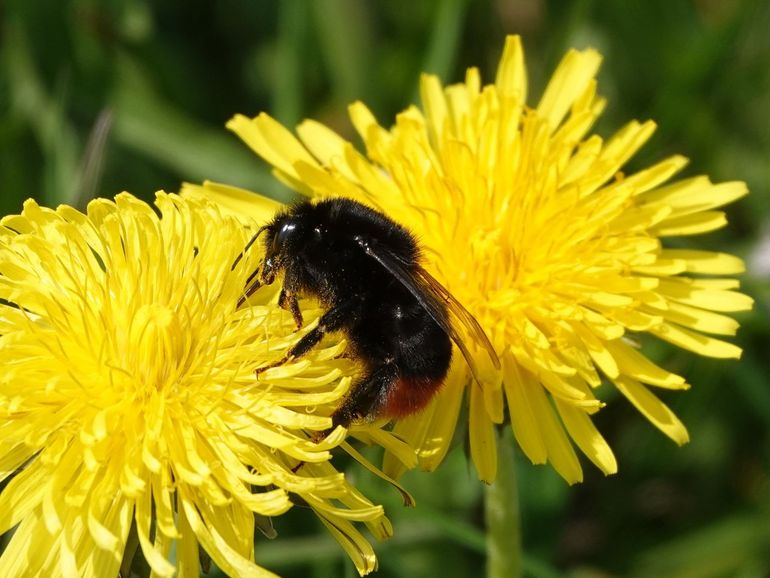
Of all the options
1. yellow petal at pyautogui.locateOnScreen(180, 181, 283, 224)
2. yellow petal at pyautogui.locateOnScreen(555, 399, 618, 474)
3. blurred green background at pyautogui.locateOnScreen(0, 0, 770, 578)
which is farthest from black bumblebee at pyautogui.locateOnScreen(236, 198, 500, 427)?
blurred green background at pyautogui.locateOnScreen(0, 0, 770, 578)

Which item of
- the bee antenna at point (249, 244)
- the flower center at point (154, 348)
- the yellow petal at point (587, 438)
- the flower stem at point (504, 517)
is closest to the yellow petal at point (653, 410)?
the yellow petal at point (587, 438)

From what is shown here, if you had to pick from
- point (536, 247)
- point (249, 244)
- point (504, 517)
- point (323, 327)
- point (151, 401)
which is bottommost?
point (504, 517)

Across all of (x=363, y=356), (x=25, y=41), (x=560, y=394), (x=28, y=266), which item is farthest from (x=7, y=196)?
(x=560, y=394)

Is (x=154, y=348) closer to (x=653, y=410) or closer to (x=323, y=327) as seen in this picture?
(x=323, y=327)

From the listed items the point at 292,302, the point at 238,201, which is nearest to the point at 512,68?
the point at 238,201

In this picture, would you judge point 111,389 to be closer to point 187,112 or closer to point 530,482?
point 530,482

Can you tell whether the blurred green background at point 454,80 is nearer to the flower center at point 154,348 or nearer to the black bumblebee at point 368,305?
the black bumblebee at point 368,305

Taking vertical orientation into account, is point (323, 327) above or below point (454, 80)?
below

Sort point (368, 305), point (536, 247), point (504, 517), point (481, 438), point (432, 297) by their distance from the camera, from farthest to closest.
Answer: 1. point (536, 247)
2. point (504, 517)
3. point (481, 438)
4. point (368, 305)
5. point (432, 297)
